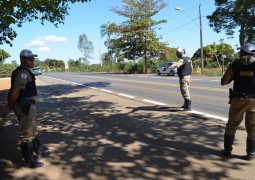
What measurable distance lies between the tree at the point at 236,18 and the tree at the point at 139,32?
725 cm

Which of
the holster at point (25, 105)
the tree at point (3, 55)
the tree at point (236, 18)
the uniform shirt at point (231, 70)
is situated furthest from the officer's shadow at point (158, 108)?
the tree at point (3, 55)

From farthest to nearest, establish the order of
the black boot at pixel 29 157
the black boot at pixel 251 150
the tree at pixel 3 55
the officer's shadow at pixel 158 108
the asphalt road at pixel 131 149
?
1. the tree at pixel 3 55
2. the officer's shadow at pixel 158 108
3. the black boot at pixel 29 157
4. the black boot at pixel 251 150
5. the asphalt road at pixel 131 149

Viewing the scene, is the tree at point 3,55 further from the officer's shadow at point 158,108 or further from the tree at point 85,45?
the officer's shadow at point 158,108

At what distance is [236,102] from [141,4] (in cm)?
4476

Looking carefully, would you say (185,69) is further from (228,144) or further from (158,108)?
(228,144)

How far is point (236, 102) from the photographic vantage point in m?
5.09

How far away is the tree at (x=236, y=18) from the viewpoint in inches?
1641

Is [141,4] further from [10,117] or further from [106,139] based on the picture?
[106,139]

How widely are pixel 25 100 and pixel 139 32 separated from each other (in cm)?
4196

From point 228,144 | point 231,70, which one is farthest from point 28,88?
point 228,144

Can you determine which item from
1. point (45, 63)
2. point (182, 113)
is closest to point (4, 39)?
point (182, 113)

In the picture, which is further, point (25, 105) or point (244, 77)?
point (25, 105)

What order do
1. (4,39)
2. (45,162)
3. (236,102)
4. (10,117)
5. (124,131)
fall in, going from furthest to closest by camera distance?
(4,39) → (10,117) → (124,131) → (45,162) → (236,102)

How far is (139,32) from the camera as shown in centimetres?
4622
